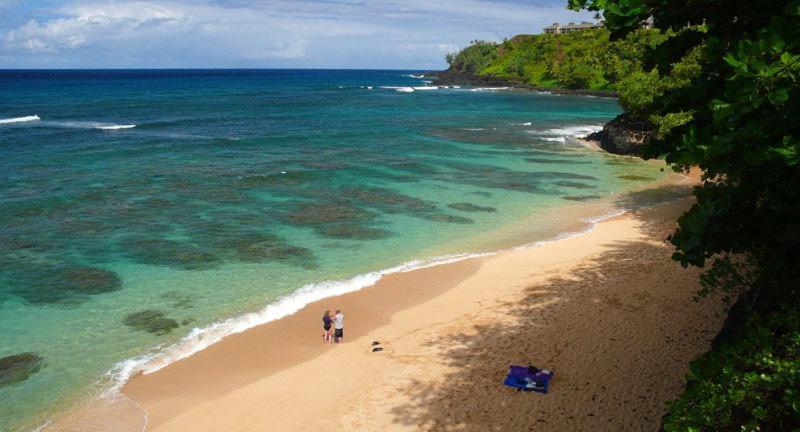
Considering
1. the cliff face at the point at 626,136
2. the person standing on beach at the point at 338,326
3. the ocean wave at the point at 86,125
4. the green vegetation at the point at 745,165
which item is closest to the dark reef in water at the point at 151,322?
the person standing on beach at the point at 338,326

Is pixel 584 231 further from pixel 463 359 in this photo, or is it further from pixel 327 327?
pixel 327 327

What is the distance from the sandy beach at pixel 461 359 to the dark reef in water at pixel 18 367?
317 cm

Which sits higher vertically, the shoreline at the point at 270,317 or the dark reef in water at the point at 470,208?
the dark reef in water at the point at 470,208

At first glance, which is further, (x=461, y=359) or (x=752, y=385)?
(x=461, y=359)

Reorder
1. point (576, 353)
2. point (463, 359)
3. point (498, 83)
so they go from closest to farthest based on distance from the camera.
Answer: point (576, 353), point (463, 359), point (498, 83)

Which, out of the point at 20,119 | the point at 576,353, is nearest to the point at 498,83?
the point at 20,119

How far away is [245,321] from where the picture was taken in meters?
18.6

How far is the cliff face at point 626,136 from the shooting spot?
49281mm

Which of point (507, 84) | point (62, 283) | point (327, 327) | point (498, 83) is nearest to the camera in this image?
point (327, 327)

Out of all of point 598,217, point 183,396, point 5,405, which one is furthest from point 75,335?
point 598,217

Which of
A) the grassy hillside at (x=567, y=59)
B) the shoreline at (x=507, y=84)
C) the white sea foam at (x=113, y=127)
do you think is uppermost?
the grassy hillside at (x=567, y=59)

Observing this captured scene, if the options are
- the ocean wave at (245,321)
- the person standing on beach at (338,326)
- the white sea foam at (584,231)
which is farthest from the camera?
the white sea foam at (584,231)

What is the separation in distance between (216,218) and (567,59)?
128 metres

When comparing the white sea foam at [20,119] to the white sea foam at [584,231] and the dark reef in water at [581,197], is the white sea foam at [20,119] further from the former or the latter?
the white sea foam at [584,231]
